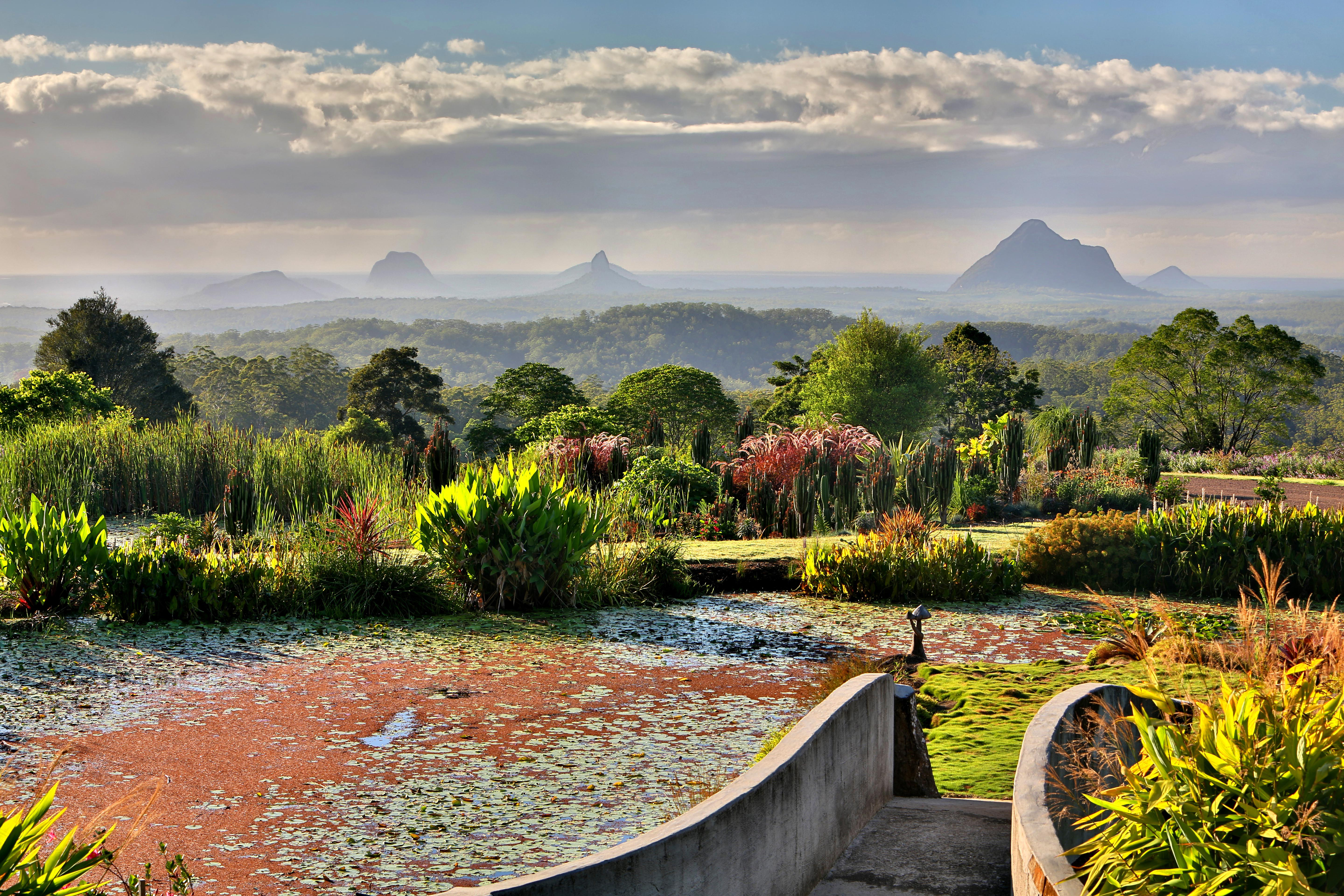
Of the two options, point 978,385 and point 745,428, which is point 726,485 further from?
point 978,385

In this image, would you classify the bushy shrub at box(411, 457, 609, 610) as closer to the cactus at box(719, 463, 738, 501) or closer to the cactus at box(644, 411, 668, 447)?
the cactus at box(719, 463, 738, 501)

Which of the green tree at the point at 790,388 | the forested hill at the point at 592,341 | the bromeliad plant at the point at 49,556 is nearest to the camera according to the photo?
the bromeliad plant at the point at 49,556

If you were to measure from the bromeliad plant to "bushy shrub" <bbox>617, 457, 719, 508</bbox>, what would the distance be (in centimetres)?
599

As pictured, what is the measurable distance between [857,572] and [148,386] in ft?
147

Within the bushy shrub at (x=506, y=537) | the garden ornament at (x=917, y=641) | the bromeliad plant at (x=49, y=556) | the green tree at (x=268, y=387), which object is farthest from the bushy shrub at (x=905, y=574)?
the green tree at (x=268, y=387)

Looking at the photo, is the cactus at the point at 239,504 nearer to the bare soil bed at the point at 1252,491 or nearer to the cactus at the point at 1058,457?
the bare soil bed at the point at 1252,491

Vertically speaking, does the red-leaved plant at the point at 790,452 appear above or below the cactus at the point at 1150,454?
above

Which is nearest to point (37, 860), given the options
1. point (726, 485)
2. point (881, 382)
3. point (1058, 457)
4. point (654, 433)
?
point (726, 485)

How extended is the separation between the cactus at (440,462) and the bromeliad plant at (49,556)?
4.53 metres

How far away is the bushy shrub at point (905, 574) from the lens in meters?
8.80

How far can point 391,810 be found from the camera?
13.3ft

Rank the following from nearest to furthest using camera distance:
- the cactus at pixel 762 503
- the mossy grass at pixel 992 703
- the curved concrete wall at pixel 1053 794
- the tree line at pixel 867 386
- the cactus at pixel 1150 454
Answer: the curved concrete wall at pixel 1053 794 < the mossy grass at pixel 992 703 < the cactus at pixel 762 503 < the cactus at pixel 1150 454 < the tree line at pixel 867 386

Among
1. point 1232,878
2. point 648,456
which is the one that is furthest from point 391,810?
point 648,456

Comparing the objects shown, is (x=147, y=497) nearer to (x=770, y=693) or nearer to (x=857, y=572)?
(x=857, y=572)
